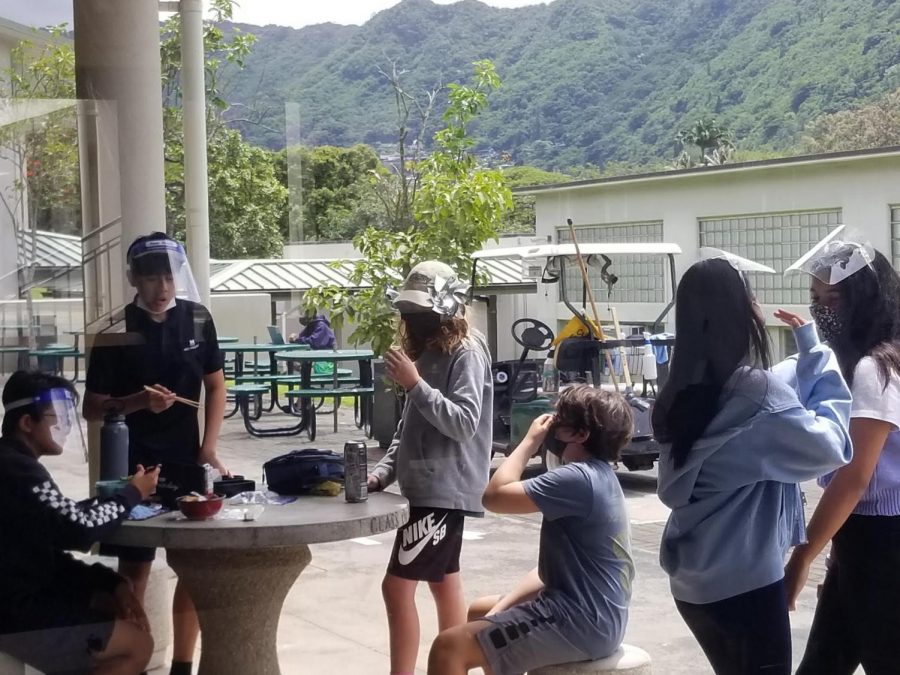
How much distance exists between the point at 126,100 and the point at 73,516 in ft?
5.18

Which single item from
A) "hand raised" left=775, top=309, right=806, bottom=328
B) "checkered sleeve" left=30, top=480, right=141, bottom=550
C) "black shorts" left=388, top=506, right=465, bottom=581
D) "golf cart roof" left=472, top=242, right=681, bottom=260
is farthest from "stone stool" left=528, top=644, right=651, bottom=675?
"golf cart roof" left=472, top=242, right=681, bottom=260

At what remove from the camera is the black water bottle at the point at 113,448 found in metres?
3.72

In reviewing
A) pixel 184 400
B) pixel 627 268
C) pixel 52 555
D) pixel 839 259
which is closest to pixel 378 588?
pixel 184 400

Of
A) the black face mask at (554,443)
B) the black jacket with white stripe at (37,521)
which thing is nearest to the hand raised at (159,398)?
the black jacket with white stripe at (37,521)

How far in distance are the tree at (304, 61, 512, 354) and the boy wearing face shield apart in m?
0.55

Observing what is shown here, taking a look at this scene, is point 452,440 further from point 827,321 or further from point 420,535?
point 827,321

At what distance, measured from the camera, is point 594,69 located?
4809 mm

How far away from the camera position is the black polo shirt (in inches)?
151

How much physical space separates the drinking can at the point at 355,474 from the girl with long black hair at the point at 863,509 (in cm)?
125

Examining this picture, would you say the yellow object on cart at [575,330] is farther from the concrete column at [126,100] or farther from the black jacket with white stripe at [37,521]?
the black jacket with white stripe at [37,521]

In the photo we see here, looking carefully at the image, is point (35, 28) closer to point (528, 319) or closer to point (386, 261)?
point (386, 261)

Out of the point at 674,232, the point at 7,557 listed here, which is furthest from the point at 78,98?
the point at 674,232

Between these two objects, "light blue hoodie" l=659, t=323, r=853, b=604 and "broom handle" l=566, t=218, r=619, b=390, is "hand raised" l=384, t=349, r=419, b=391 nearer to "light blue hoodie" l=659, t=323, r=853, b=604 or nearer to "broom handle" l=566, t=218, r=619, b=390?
"light blue hoodie" l=659, t=323, r=853, b=604

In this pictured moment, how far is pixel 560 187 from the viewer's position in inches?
187
